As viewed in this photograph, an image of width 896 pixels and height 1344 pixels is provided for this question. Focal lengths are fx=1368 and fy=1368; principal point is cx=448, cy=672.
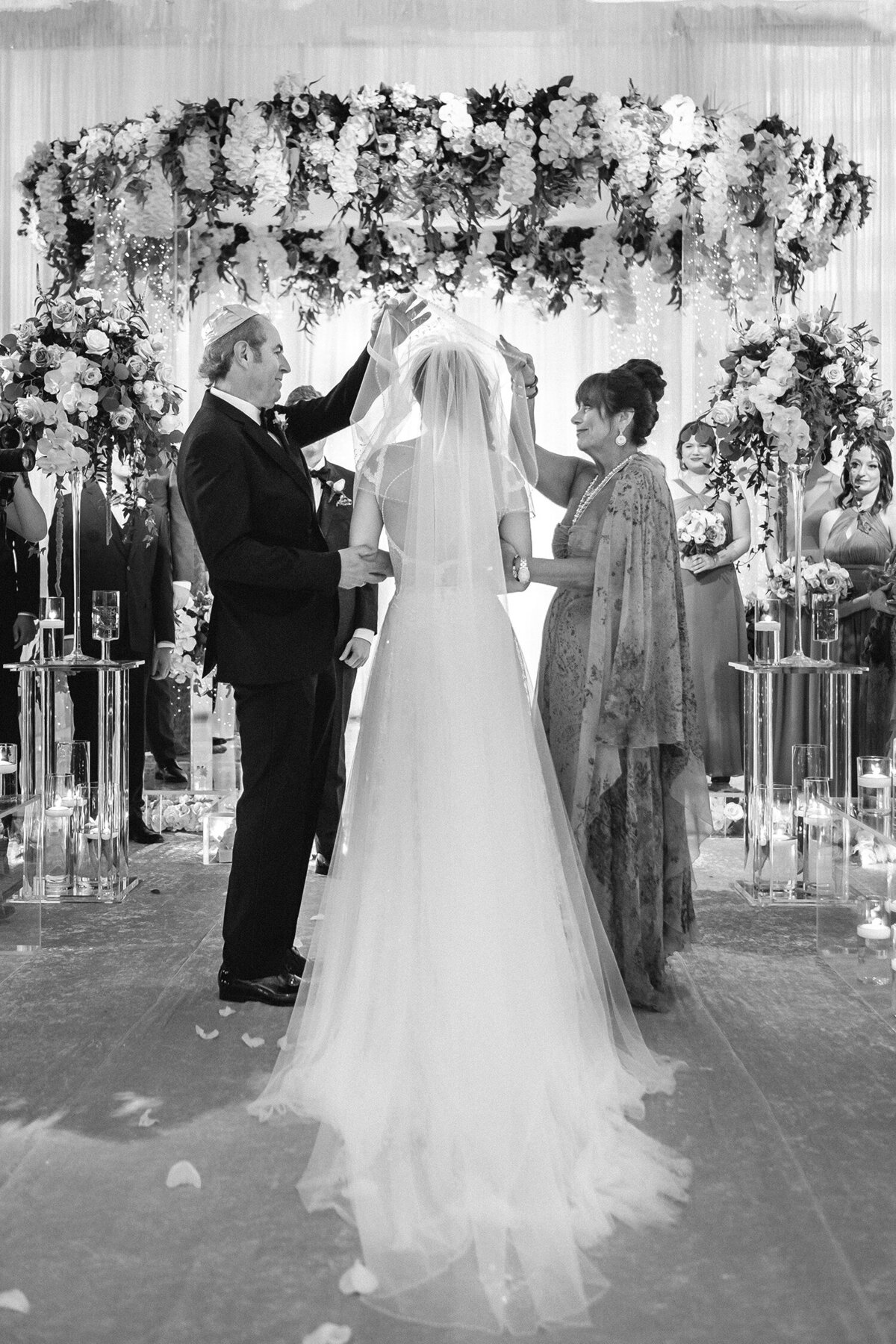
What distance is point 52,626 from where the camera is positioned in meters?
5.12

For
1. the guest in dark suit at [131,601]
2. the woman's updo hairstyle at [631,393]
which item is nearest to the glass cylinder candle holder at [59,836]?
the guest in dark suit at [131,601]

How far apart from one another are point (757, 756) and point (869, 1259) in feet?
10.3

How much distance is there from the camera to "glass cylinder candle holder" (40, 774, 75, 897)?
5.18 metres

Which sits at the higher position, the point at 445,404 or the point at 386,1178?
the point at 445,404

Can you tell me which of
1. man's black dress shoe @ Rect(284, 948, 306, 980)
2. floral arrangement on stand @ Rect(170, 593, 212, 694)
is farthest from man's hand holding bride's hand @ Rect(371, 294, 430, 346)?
floral arrangement on stand @ Rect(170, 593, 212, 694)

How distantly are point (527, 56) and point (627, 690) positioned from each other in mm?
6350

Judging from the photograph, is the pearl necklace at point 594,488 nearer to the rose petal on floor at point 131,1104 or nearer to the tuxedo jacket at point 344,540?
the tuxedo jacket at point 344,540

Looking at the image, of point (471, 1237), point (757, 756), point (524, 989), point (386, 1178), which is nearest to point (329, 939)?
point (524, 989)

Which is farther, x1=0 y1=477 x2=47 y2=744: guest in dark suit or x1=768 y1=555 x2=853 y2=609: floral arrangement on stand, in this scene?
x1=768 y1=555 x2=853 y2=609: floral arrangement on stand

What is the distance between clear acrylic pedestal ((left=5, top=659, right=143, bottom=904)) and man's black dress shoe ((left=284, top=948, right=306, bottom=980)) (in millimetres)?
1405

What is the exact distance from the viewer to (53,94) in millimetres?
9062

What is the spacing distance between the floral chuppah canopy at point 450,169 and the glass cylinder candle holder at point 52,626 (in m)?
1.90

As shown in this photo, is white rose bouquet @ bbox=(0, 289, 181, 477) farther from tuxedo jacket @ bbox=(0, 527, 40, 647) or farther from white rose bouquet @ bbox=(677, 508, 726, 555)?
white rose bouquet @ bbox=(677, 508, 726, 555)

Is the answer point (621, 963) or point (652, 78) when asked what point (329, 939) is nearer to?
point (621, 963)
